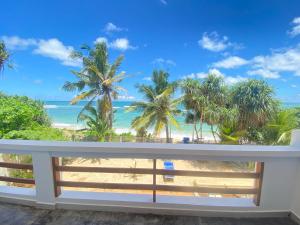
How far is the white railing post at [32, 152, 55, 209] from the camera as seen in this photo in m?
1.90

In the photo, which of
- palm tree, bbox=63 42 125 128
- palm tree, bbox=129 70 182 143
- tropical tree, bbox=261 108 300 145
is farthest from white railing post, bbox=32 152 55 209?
palm tree, bbox=63 42 125 128

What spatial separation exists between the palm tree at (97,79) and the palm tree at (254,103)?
832 cm

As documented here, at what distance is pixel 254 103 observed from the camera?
11.2 meters

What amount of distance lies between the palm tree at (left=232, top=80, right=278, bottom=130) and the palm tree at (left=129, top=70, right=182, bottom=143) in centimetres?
389

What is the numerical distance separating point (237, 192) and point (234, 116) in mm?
10918

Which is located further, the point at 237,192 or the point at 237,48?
the point at 237,48

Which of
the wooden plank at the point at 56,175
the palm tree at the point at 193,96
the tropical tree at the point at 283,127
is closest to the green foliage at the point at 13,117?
the wooden plank at the point at 56,175

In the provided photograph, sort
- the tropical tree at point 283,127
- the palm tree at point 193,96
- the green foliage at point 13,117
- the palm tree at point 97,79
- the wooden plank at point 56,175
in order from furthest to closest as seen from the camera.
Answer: the palm tree at point 97,79, the palm tree at point 193,96, the green foliage at point 13,117, the tropical tree at point 283,127, the wooden plank at point 56,175

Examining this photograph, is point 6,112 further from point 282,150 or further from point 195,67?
point 195,67

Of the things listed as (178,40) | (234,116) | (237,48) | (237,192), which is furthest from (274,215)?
(237,48)

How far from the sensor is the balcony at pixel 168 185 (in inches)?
68.6

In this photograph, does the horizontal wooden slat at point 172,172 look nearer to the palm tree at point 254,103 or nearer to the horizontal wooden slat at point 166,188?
the horizontal wooden slat at point 166,188

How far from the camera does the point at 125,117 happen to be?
32781mm

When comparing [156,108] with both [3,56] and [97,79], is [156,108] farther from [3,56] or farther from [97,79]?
[3,56]
